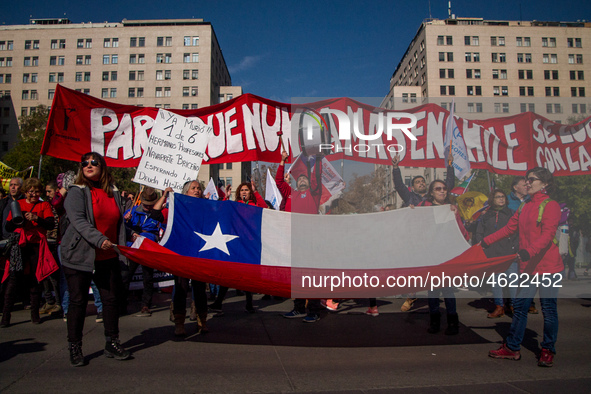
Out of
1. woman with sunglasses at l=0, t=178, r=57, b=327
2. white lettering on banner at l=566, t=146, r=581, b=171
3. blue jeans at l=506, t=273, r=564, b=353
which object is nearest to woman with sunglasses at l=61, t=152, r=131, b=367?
woman with sunglasses at l=0, t=178, r=57, b=327

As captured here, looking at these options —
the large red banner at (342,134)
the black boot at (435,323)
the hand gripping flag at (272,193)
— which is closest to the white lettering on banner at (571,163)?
the large red banner at (342,134)

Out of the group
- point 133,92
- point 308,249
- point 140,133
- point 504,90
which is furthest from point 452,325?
point 133,92

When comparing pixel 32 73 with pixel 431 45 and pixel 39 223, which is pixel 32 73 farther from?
pixel 39 223

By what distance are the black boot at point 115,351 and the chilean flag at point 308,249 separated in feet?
2.91

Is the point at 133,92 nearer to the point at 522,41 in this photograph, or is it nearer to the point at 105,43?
the point at 105,43

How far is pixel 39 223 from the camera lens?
5555 millimetres

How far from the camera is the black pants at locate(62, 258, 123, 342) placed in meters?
3.88

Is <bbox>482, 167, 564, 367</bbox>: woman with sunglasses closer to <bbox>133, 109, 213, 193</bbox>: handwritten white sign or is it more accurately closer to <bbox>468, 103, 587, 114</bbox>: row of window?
<bbox>468, 103, 587, 114</bbox>: row of window

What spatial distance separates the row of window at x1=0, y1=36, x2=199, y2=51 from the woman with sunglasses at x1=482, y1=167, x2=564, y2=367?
235ft

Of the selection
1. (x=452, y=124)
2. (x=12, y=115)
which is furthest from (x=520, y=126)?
(x=12, y=115)

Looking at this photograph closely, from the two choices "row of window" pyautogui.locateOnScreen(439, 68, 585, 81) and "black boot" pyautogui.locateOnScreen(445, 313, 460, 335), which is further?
"row of window" pyautogui.locateOnScreen(439, 68, 585, 81)

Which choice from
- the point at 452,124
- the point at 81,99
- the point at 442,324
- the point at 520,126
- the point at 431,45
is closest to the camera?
the point at 452,124

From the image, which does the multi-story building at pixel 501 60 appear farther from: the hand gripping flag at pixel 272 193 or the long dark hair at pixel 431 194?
the long dark hair at pixel 431 194

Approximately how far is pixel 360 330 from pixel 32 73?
7989cm
